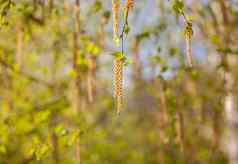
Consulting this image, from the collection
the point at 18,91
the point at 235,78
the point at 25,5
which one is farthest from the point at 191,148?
the point at 25,5

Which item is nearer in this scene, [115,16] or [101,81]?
[115,16]

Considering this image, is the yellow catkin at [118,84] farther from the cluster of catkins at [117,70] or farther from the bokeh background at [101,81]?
the bokeh background at [101,81]

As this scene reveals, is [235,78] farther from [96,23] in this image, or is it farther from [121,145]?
[96,23]

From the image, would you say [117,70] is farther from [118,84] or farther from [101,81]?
[101,81]

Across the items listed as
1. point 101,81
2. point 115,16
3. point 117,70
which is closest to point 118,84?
point 117,70

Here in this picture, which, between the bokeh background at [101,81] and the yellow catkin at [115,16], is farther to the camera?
the bokeh background at [101,81]

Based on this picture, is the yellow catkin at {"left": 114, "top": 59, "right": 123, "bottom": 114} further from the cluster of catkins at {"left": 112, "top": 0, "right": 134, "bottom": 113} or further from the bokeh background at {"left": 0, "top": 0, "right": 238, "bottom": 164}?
the bokeh background at {"left": 0, "top": 0, "right": 238, "bottom": 164}

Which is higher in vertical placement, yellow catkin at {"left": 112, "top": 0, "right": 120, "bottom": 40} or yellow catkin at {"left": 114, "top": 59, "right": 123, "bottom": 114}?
yellow catkin at {"left": 112, "top": 0, "right": 120, "bottom": 40}

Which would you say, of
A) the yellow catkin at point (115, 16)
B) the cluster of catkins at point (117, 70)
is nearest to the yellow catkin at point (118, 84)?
the cluster of catkins at point (117, 70)

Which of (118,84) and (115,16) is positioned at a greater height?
(115,16)

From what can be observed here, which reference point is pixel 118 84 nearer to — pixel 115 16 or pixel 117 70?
pixel 117 70

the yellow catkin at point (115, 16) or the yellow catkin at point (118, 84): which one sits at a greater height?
the yellow catkin at point (115, 16)

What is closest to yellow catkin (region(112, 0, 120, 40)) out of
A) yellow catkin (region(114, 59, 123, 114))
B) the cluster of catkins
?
the cluster of catkins

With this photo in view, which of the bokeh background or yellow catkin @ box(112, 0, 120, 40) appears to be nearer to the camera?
yellow catkin @ box(112, 0, 120, 40)
